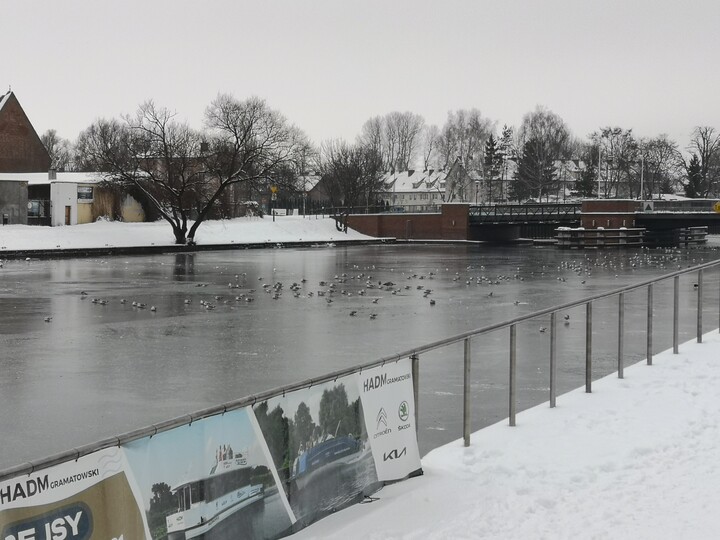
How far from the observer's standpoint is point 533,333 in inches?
658

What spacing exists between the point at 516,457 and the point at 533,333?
9366 mm

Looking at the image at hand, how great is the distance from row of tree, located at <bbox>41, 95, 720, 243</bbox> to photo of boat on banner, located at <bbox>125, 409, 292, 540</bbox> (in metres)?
55.6

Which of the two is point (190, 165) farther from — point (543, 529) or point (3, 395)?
point (543, 529)

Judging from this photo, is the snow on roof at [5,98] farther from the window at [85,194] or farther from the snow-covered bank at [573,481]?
the snow-covered bank at [573,481]

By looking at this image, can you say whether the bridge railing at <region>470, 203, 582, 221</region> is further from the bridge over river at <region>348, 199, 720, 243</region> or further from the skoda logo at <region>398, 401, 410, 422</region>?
the skoda logo at <region>398, 401, 410, 422</region>

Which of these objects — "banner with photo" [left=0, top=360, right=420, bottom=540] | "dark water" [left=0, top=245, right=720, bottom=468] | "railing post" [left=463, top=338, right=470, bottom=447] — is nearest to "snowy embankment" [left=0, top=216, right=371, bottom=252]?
"dark water" [left=0, top=245, right=720, bottom=468]

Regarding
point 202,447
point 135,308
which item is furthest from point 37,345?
point 202,447

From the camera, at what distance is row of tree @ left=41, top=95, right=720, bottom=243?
6294cm

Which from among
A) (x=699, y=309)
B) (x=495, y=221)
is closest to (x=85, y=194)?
(x=495, y=221)

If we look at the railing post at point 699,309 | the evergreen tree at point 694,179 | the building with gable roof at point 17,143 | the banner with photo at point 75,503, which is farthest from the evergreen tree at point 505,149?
the banner with photo at point 75,503

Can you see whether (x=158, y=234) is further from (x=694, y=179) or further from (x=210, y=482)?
(x=694, y=179)

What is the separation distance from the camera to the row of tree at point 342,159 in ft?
206

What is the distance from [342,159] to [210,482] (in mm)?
93467

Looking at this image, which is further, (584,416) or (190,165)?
(190,165)
